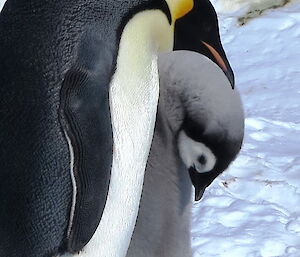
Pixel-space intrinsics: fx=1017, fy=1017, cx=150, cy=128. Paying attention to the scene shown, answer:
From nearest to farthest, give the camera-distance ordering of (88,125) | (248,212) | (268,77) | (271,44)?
(88,125) → (248,212) → (268,77) → (271,44)

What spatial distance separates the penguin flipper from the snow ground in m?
0.90

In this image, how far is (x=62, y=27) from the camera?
1.64 metres

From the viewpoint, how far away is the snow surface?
2547mm

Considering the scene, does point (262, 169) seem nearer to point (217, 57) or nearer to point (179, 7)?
point (217, 57)

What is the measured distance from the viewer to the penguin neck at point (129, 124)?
5.54ft

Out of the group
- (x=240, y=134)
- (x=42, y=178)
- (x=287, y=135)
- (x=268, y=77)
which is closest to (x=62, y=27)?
(x=42, y=178)

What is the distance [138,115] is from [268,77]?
2055 millimetres

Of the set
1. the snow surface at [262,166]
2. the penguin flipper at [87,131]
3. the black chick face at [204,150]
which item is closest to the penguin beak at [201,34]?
the black chick face at [204,150]

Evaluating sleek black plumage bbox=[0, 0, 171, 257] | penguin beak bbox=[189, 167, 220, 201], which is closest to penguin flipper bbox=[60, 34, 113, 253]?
sleek black plumage bbox=[0, 0, 171, 257]

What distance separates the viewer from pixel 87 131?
1593 millimetres

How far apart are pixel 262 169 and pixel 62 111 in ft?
4.61

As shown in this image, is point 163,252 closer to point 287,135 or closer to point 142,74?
point 142,74

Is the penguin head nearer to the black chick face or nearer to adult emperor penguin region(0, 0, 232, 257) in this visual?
the black chick face

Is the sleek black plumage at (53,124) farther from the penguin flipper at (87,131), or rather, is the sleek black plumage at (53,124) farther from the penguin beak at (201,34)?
the penguin beak at (201,34)
